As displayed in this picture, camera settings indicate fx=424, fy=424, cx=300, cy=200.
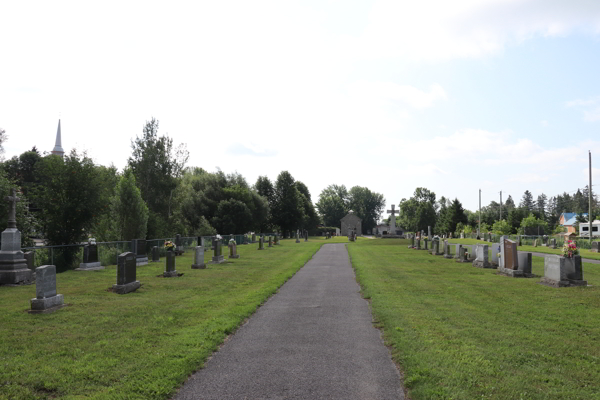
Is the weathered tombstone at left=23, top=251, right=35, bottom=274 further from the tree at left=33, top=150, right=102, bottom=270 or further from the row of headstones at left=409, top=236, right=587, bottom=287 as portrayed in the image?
the row of headstones at left=409, top=236, right=587, bottom=287

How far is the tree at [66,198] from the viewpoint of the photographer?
79.4ft

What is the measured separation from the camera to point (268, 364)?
6.16m

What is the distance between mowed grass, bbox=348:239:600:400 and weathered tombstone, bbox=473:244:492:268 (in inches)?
266

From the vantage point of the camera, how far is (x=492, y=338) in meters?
7.46

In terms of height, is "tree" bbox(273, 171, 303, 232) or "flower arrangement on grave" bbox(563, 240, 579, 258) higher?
"tree" bbox(273, 171, 303, 232)

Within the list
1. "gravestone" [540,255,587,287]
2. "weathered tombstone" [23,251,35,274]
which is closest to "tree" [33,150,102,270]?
"weathered tombstone" [23,251,35,274]

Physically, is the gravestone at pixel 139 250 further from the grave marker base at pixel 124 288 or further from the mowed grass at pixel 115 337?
the grave marker base at pixel 124 288

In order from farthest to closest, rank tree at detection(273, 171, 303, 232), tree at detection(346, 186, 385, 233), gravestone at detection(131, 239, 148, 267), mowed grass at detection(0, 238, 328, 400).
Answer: tree at detection(346, 186, 385, 233)
tree at detection(273, 171, 303, 232)
gravestone at detection(131, 239, 148, 267)
mowed grass at detection(0, 238, 328, 400)

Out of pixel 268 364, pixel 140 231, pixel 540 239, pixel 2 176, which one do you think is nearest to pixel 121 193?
pixel 140 231

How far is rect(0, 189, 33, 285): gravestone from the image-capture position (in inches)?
584

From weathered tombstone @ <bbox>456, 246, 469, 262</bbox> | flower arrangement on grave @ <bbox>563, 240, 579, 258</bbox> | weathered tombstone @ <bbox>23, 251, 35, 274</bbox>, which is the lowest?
weathered tombstone @ <bbox>456, 246, 469, 262</bbox>

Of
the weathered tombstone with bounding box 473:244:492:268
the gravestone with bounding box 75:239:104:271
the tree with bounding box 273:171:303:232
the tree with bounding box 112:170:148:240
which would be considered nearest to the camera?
the gravestone with bounding box 75:239:104:271

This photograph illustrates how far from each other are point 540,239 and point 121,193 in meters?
39.7

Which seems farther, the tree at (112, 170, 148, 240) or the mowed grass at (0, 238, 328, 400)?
the tree at (112, 170, 148, 240)
